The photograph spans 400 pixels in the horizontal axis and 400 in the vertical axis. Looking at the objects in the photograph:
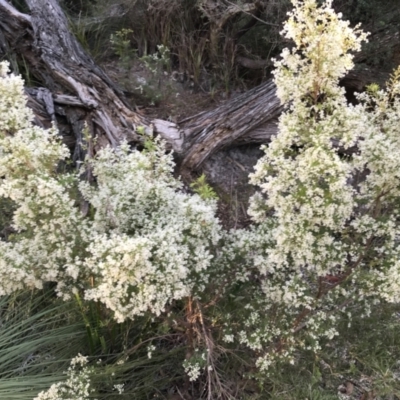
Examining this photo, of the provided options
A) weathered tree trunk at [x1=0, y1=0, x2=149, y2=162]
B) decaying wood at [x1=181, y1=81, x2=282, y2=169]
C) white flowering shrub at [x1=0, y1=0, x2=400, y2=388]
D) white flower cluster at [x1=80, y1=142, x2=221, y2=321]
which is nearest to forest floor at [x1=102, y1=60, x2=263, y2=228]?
decaying wood at [x1=181, y1=81, x2=282, y2=169]

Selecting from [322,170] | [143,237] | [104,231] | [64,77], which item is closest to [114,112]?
[64,77]

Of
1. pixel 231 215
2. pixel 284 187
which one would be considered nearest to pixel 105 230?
pixel 284 187

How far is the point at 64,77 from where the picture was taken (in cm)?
360

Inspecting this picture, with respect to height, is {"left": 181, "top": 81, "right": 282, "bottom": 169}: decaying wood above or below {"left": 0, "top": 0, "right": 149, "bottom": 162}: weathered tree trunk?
below

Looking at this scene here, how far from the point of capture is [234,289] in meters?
2.11

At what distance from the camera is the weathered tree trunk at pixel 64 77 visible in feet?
11.5

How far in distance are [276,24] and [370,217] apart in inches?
96.7

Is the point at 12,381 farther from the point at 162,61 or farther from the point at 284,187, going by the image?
the point at 162,61

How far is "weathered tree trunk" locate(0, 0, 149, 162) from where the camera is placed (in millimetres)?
3498

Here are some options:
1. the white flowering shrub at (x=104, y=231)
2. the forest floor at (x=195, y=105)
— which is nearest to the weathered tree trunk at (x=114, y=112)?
the forest floor at (x=195, y=105)

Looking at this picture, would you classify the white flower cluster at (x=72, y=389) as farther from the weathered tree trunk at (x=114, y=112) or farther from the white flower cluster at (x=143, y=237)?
the weathered tree trunk at (x=114, y=112)

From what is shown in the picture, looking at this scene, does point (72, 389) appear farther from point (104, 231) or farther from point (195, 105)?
point (195, 105)

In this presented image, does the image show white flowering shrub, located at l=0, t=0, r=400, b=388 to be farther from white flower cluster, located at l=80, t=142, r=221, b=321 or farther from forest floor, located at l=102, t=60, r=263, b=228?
forest floor, located at l=102, t=60, r=263, b=228

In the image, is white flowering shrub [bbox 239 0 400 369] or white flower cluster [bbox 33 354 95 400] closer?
white flowering shrub [bbox 239 0 400 369]
